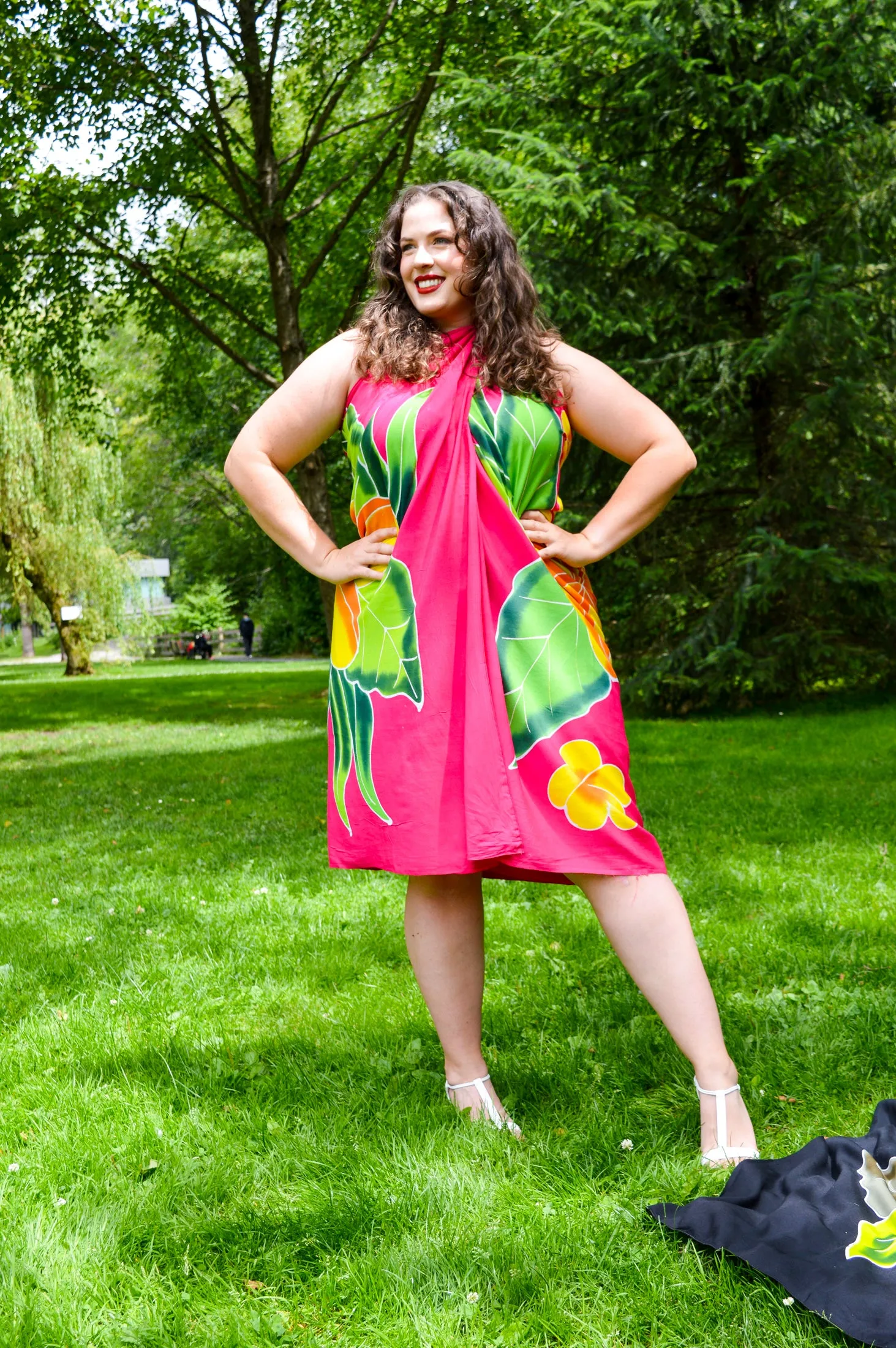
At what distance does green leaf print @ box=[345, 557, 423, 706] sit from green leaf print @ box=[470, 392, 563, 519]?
28 centimetres

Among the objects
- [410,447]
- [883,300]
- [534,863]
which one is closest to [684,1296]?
[534,863]

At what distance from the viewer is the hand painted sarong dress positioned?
8.00ft

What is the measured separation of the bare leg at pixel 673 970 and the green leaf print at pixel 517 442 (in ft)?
2.68

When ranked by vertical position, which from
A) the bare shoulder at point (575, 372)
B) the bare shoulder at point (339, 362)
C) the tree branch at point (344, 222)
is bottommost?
the bare shoulder at point (575, 372)

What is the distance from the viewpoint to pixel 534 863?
94.9 inches

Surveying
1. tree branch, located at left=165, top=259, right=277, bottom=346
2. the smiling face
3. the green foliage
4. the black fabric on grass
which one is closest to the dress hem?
the black fabric on grass

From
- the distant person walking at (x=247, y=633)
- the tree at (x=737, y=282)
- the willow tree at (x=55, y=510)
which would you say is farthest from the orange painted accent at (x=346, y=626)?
the distant person walking at (x=247, y=633)

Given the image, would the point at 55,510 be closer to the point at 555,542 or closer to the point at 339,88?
the point at 339,88

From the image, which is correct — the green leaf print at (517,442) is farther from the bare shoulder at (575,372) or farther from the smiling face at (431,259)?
the smiling face at (431,259)

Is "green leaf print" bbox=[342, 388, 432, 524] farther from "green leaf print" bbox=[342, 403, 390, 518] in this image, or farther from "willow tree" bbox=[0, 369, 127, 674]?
"willow tree" bbox=[0, 369, 127, 674]

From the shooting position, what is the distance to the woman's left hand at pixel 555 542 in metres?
2.52

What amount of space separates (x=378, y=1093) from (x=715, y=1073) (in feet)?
2.90

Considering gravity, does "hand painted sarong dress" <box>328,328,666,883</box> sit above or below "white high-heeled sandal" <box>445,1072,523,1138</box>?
above

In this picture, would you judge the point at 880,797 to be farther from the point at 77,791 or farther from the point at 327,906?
the point at 77,791
